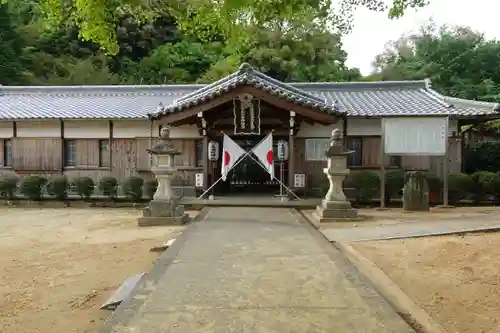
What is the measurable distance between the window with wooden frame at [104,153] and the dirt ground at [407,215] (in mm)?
8147

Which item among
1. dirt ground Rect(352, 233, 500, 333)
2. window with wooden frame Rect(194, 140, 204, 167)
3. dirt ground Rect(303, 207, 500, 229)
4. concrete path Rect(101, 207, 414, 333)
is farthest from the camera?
window with wooden frame Rect(194, 140, 204, 167)

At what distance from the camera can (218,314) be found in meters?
4.15

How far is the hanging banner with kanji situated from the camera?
14492 millimetres

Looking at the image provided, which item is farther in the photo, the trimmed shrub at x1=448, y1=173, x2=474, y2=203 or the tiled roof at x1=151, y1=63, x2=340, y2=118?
the trimmed shrub at x1=448, y1=173, x2=474, y2=203

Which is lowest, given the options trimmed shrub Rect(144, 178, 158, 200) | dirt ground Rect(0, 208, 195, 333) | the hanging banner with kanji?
dirt ground Rect(0, 208, 195, 333)

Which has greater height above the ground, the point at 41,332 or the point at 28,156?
the point at 28,156

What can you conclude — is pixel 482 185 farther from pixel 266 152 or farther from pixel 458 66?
pixel 458 66

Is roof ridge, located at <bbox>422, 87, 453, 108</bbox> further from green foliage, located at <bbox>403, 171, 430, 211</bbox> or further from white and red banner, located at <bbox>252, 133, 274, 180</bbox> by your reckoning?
white and red banner, located at <bbox>252, 133, 274, 180</bbox>

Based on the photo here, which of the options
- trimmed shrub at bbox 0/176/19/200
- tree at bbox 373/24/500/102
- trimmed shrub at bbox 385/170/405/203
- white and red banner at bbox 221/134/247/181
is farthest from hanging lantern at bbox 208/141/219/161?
tree at bbox 373/24/500/102

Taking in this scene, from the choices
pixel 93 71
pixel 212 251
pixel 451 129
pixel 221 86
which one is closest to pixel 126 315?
pixel 212 251

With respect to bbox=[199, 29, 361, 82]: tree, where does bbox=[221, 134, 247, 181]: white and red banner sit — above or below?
below

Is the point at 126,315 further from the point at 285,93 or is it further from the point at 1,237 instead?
the point at 285,93

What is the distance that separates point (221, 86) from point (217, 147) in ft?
7.99

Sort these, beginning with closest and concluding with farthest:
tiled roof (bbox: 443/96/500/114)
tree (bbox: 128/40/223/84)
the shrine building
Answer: the shrine building → tiled roof (bbox: 443/96/500/114) → tree (bbox: 128/40/223/84)
